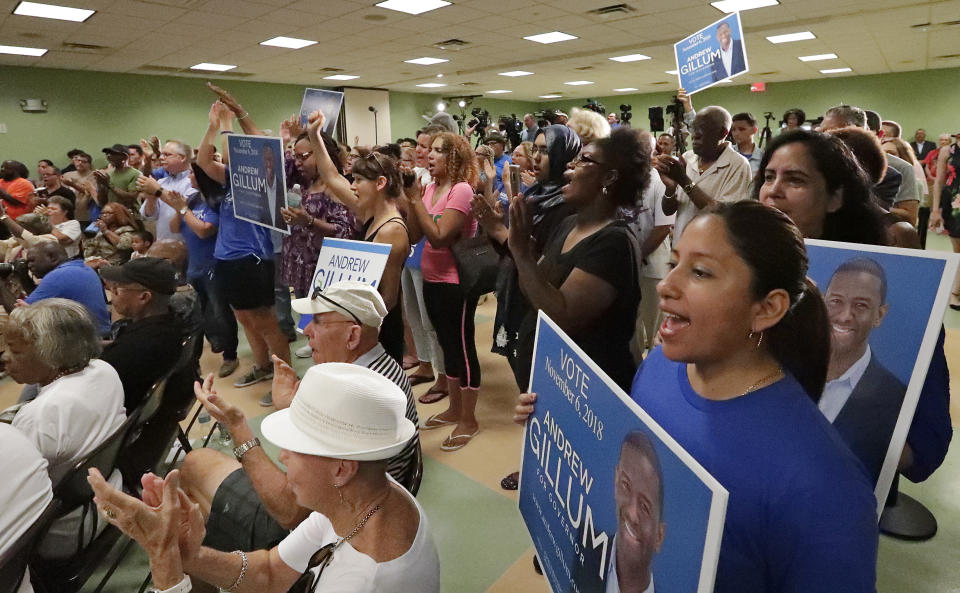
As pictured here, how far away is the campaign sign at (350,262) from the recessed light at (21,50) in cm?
912

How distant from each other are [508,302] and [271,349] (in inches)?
81.3

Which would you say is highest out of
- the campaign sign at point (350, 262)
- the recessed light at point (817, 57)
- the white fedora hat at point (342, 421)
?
the recessed light at point (817, 57)

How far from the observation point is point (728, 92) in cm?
1705

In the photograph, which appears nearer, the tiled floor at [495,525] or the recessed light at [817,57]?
the tiled floor at [495,525]

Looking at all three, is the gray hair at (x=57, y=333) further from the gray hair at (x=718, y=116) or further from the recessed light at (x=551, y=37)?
the recessed light at (x=551, y=37)

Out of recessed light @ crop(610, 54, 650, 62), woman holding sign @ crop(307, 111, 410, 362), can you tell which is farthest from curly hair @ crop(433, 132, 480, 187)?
recessed light @ crop(610, 54, 650, 62)

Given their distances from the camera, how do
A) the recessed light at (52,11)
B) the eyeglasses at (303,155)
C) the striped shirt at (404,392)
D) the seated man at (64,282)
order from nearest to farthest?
1. the striped shirt at (404,392)
2. the seated man at (64,282)
3. the eyeglasses at (303,155)
4. the recessed light at (52,11)

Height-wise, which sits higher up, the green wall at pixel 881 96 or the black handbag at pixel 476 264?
the green wall at pixel 881 96

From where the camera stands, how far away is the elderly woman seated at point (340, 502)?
100cm

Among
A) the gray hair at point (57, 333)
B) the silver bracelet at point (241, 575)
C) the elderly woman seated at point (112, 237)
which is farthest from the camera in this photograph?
the elderly woman seated at point (112, 237)

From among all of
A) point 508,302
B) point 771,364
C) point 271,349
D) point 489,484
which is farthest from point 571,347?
point 271,349

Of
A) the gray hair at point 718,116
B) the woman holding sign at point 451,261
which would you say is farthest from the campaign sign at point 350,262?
the gray hair at point 718,116

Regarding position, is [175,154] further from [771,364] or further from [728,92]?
[728,92]

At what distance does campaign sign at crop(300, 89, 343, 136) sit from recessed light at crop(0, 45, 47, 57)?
7.89 meters
